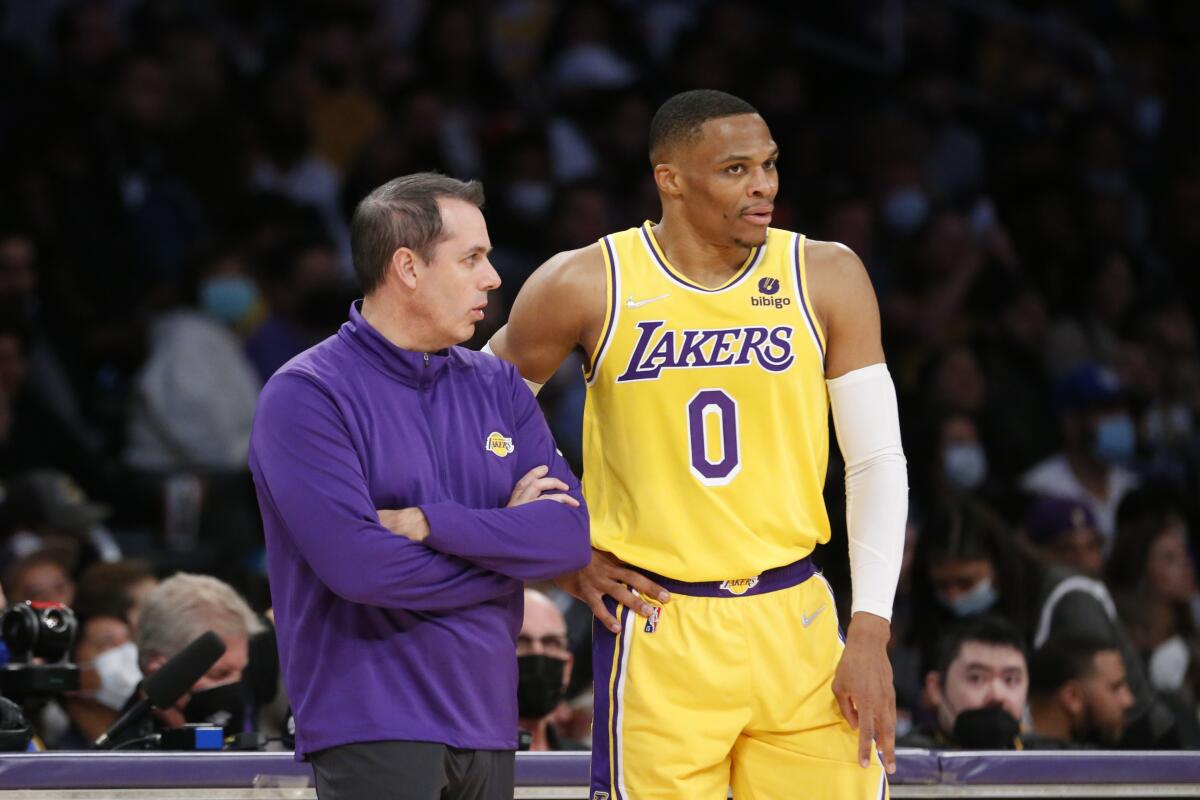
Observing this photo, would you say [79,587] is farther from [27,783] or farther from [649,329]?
[649,329]

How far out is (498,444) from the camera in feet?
10.8

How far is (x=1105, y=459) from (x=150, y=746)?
18.2 feet

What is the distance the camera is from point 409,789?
3018 millimetres

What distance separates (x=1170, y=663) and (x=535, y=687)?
3.19 m

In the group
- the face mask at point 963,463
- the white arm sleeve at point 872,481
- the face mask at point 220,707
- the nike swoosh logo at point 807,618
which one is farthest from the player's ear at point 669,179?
the face mask at point 963,463

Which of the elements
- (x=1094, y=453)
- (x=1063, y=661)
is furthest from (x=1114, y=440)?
(x=1063, y=661)

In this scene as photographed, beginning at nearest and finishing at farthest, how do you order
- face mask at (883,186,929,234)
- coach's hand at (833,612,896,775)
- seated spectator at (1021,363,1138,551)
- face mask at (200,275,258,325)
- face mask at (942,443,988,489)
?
1. coach's hand at (833,612,896,775)
2. face mask at (200,275,258,325)
3. face mask at (942,443,988,489)
4. seated spectator at (1021,363,1138,551)
5. face mask at (883,186,929,234)

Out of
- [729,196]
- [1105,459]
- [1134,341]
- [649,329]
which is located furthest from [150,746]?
[1134,341]

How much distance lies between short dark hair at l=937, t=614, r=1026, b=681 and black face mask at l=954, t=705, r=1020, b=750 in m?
0.47

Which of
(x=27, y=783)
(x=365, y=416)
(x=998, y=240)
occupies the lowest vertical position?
(x=27, y=783)

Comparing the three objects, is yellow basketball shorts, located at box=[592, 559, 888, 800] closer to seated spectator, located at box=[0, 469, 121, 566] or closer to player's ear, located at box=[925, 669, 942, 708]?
player's ear, located at box=[925, 669, 942, 708]

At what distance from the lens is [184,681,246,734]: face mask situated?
429 cm

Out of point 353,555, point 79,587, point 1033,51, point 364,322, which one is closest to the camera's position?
point 353,555

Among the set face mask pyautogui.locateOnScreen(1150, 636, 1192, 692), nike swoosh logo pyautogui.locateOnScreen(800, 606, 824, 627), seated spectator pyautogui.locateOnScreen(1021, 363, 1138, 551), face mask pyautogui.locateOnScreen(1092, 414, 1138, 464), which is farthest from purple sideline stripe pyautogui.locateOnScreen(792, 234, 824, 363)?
face mask pyautogui.locateOnScreen(1092, 414, 1138, 464)
